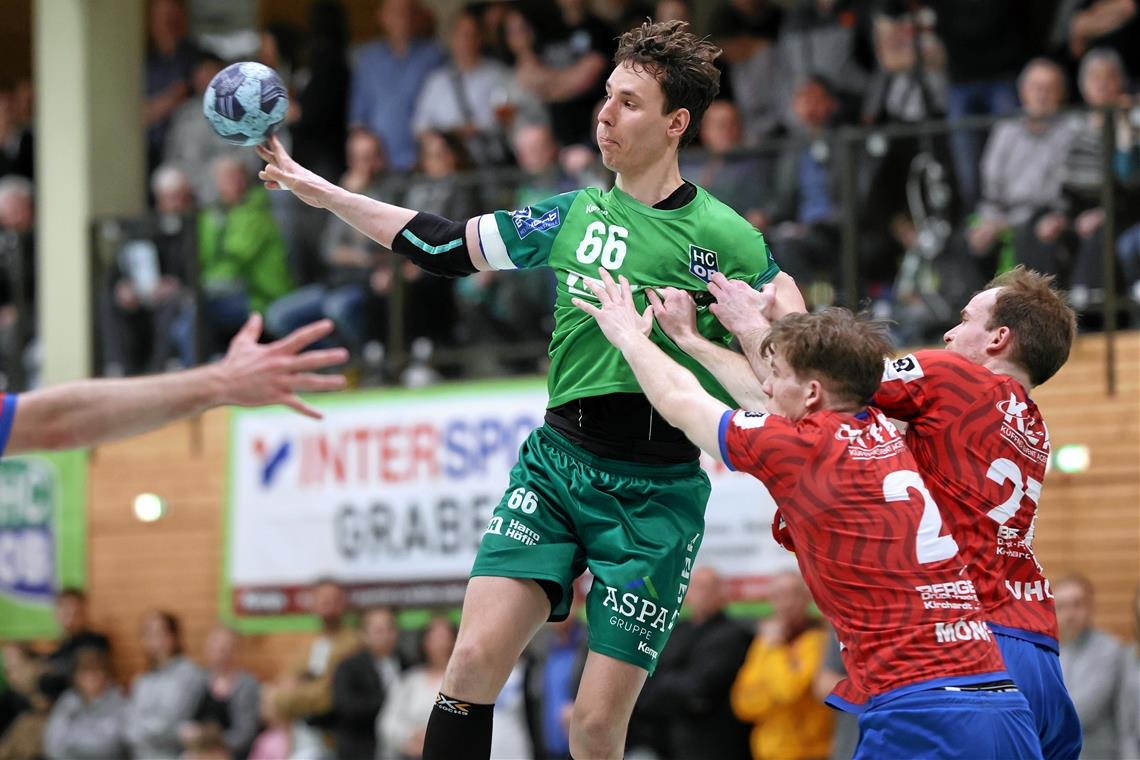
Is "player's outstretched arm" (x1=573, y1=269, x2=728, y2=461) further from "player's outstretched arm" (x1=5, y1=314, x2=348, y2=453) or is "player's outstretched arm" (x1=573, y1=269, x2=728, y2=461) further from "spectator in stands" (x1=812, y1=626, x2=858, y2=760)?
"spectator in stands" (x1=812, y1=626, x2=858, y2=760)

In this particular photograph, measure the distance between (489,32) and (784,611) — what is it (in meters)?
6.07

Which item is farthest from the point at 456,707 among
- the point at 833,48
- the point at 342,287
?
the point at 833,48

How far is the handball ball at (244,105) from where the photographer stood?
634 centimetres

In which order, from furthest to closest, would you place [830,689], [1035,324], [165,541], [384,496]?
1. [165,541]
2. [384,496]
3. [830,689]
4. [1035,324]

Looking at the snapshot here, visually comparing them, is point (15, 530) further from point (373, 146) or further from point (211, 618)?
point (373, 146)

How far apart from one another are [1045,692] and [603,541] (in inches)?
60.1

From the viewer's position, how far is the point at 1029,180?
38.3 feet

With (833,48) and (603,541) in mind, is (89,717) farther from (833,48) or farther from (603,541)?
(603,541)

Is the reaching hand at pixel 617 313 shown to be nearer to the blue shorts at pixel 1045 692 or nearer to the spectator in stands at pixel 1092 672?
the blue shorts at pixel 1045 692

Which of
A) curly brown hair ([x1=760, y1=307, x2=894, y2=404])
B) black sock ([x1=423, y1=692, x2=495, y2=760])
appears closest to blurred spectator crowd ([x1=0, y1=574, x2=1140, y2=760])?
black sock ([x1=423, y1=692, x2=495, y2=760])

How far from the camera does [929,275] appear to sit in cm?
1176

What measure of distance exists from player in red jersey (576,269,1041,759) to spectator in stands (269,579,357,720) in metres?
7.90

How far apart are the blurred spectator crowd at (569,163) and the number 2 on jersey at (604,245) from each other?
560cm

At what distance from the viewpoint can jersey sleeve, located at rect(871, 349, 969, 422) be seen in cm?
566
